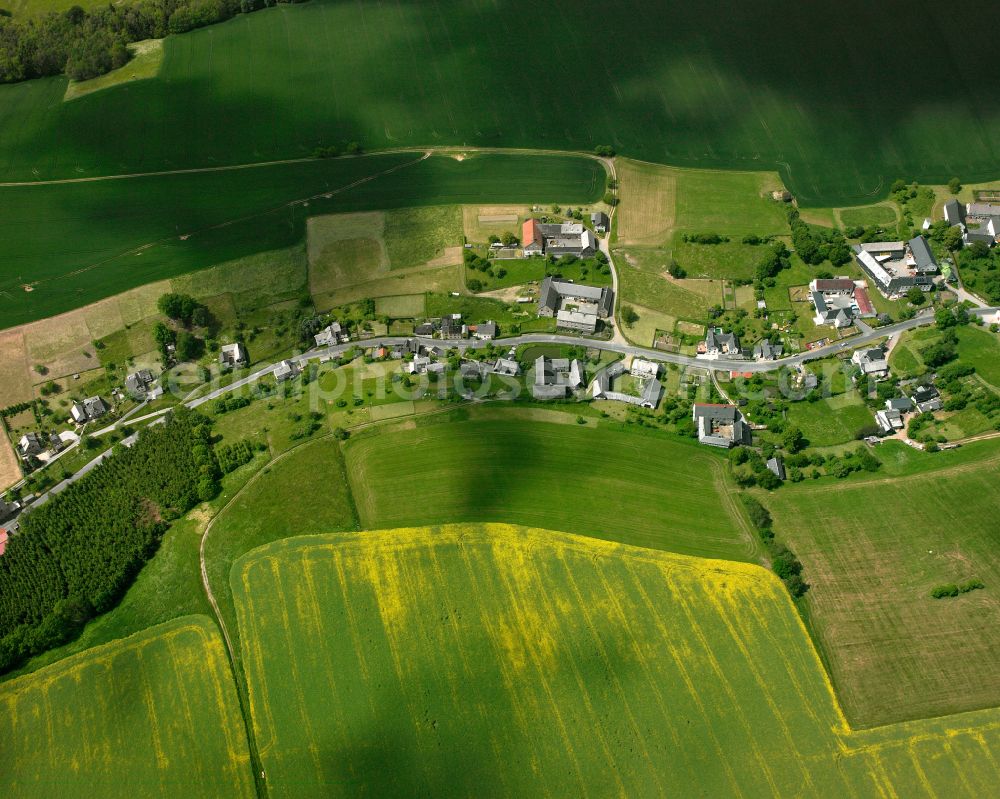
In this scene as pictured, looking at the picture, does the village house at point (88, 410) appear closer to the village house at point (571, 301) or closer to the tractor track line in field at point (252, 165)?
the tractor track line in field at point (252, 165)

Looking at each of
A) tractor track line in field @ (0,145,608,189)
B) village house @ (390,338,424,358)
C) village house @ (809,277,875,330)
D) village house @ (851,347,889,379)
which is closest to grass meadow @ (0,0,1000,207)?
tractor track line in field @ (0,145,608,189)

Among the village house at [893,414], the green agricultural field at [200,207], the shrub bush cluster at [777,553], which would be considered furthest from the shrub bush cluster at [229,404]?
the village house at [893,414]

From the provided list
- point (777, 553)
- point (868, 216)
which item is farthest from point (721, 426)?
point (868, 216)

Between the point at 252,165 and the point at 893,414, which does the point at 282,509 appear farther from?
the point at 893,414

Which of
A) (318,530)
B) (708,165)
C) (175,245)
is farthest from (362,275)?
(708,165)

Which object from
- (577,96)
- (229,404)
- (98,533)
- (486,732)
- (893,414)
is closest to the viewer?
(486,732)

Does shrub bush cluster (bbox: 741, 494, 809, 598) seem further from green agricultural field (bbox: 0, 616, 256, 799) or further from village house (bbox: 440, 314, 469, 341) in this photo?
green agricultural field (bbox: 0, 616, 256, 799)

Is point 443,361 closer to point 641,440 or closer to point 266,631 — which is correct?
point 641,440
